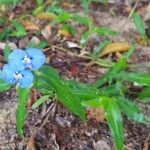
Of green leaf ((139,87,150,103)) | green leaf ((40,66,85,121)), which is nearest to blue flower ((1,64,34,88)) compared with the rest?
green leaf ((40,66,85,121))

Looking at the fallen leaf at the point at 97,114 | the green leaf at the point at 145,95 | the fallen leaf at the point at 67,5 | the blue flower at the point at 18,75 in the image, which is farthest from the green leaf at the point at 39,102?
the fallen leaf at the point at 67,5

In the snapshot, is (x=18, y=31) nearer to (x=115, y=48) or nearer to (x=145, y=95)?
(x=115, y=48)

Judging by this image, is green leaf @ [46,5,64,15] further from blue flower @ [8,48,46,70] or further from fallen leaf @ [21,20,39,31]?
blue flower @ [8,48,46,70]

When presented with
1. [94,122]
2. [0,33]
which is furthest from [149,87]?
[0,33]

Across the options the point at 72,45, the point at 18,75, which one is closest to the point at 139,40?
the point at 72,45

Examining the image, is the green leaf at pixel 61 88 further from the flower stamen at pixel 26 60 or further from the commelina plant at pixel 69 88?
the flower stamen at pixel 26 60

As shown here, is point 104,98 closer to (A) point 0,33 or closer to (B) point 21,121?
(B) point 21,121
